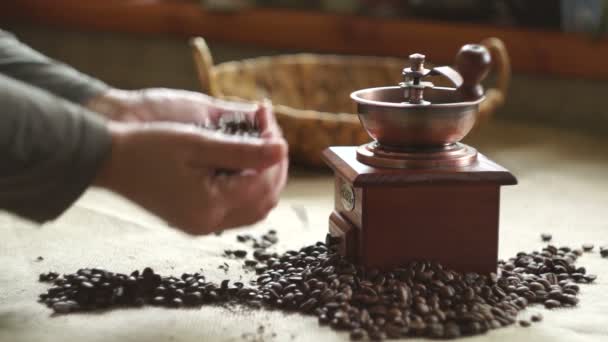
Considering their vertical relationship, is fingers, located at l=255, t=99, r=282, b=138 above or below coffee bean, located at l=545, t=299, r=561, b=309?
above

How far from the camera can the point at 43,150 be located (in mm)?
1230

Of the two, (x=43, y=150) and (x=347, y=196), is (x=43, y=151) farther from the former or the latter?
(x=347, y=196)

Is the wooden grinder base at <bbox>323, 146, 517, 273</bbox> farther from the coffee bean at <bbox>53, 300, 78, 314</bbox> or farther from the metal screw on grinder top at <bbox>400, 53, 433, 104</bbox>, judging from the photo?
the coffee bean at <bbox>53, 300, 78, 314</bbox>

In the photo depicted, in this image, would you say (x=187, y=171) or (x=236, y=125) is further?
(x=236, y=125)

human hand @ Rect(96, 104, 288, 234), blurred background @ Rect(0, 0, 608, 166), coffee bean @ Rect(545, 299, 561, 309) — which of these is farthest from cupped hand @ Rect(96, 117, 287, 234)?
blurred background @ Rect(0, 0, 608, 166)

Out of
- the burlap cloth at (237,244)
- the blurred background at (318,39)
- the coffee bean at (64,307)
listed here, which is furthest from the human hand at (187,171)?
the blurred background at (318,39)

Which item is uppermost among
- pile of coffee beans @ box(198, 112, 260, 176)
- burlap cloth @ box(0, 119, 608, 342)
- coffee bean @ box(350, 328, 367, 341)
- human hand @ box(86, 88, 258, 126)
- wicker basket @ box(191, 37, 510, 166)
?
human hand @ box(86, 88, 258, 126)

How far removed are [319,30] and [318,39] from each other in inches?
1.5

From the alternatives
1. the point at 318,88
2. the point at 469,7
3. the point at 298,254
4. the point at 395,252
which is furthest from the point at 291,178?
the point at 469,7

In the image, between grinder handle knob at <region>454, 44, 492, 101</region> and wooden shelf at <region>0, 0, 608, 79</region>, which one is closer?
grinder handle knob at <region>454, 44, 492, 101</region>

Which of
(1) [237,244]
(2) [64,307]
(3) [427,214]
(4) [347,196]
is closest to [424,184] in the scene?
(3) [427,214]

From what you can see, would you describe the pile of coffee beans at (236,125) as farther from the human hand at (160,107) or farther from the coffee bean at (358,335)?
the coffee bean at (358,335)

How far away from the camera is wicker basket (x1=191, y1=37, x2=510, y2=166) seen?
2.65 meters

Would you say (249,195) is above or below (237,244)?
above
